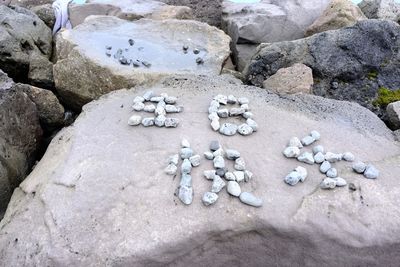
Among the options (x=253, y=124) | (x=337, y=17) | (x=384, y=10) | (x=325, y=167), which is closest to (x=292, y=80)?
(x=253, y=124)

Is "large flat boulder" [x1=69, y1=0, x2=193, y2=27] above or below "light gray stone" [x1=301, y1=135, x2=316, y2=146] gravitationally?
below

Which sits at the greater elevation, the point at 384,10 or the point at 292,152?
the point at 292,152

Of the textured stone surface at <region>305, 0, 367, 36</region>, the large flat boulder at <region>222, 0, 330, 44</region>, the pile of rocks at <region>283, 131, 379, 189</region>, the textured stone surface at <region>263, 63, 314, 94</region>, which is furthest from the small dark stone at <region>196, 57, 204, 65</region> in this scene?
the pile of rocks at <region>283, 131, 379, 189</region>

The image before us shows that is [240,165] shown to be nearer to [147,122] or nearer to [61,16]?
[147,122]

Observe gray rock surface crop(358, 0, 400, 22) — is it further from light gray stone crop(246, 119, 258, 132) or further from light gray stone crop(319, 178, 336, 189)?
light gray stone crop(319, 178, 336, 189)

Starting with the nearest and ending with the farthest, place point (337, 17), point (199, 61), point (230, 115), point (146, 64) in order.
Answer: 1. point (230, 115)
2. point (146, 64)
3. point (199, 61)
4. point (337, 17)

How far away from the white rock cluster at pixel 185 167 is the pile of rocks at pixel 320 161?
16.2 inches

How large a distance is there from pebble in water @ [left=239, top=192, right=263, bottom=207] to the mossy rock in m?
1.43

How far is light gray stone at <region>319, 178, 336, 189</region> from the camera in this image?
1975mm

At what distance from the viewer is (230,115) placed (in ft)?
7.97

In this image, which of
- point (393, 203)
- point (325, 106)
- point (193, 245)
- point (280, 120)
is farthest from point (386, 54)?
point (193, 245)

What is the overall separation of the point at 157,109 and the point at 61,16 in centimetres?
264

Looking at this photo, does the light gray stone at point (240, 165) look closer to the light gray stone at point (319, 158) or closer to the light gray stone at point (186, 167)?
the light gray stone at point (186, 167)

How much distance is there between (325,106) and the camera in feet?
8.63
